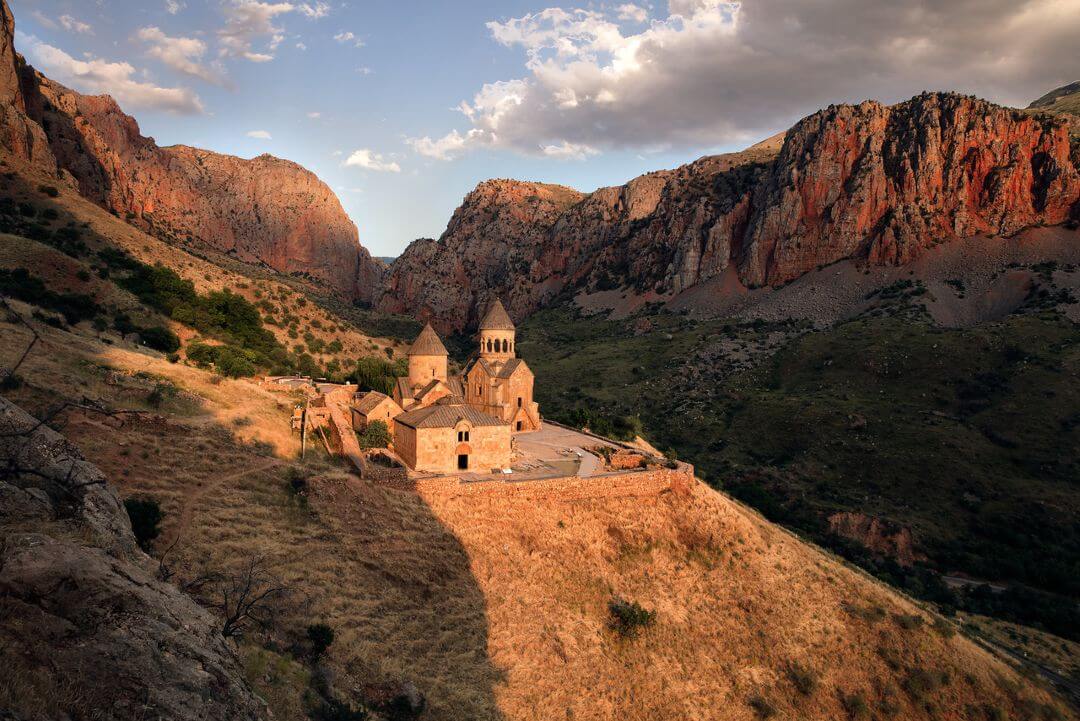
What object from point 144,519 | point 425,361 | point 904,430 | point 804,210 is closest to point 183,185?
point 425,361

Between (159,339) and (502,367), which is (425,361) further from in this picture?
(159,339)

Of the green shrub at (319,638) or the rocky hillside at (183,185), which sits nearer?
the green shrub at (319,638)

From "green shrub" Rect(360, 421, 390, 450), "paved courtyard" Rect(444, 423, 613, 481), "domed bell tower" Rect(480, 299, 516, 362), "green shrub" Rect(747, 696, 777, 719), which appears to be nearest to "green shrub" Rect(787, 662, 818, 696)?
"green shrub" Rect(747, 696, 777, 719)

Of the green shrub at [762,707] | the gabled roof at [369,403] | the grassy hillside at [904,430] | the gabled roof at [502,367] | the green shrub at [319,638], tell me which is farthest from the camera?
the grassy hillside at [904,430]

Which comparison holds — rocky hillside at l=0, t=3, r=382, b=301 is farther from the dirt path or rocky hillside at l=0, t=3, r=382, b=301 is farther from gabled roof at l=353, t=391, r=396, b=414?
the dirt path

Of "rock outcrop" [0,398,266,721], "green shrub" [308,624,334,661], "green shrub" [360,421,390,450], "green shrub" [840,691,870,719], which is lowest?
"green shrub" [840,691,870,719]

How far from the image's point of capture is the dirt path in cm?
1659

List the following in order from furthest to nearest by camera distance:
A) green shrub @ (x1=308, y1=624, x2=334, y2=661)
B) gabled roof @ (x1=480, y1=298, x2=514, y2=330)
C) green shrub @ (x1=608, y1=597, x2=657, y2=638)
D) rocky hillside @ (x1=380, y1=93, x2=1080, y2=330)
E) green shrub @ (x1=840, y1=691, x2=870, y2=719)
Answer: rocky hillside @ (x1=380, y1=93, x2=1080, y2=330)
gabled roof @ (x1=480, y1=298, x2=514, y2=330)
green shrub @ (x1=840, y1=691, x2=870, y2=719)
green shrub @ (x1=608, y1=597, x2=657, y2=638)
green shrub @ (x1=308, y1=624, x2=334, y2=661)

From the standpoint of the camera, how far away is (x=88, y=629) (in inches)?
255

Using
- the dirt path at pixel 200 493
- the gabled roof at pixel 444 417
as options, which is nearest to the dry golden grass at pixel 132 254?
the gabled roof at pixel 444 417

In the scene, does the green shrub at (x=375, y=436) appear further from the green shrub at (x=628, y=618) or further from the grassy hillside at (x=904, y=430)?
the grassy hillside at (x=904, y=430)

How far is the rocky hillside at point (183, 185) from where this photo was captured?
59656 millimetres

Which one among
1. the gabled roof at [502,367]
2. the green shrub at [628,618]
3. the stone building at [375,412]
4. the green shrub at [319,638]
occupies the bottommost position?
the green shrub at [628,618]

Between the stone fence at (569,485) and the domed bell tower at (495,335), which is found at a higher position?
the domed bell tower at (495,335)
